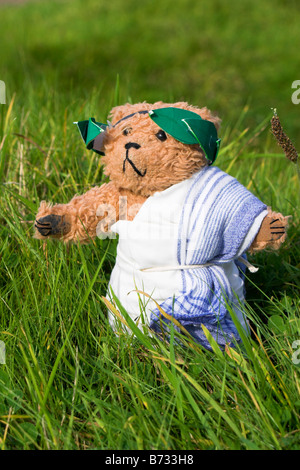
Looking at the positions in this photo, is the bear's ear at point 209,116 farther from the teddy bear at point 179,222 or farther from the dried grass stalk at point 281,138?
the dried grass stalk at point 281,138

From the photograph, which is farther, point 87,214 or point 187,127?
point 87,214

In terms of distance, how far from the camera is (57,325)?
4.65ft

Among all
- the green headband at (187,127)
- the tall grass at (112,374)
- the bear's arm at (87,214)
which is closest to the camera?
the tall grass at (112,374)

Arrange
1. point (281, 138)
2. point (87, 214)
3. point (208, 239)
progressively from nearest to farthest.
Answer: point (281, 138), point (208, 239), point (87, 214)

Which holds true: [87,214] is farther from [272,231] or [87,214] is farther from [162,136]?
[272,231]

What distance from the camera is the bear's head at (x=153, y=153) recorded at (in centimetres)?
135

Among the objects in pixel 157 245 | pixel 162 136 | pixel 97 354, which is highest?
pixel 162 136

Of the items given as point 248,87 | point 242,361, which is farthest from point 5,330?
point 248,87

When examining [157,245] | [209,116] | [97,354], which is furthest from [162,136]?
[97,354]

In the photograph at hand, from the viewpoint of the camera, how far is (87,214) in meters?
1.49

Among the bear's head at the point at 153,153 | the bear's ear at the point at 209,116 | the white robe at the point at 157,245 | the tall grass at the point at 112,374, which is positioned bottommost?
the tall grass at the point at 112,374

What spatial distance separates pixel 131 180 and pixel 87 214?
184 millimetres

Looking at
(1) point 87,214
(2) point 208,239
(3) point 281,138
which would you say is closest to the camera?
(3) point 281,138

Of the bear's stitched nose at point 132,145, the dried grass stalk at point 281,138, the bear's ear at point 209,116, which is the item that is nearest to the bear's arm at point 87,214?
the bear's stitched nose at point 132,145
